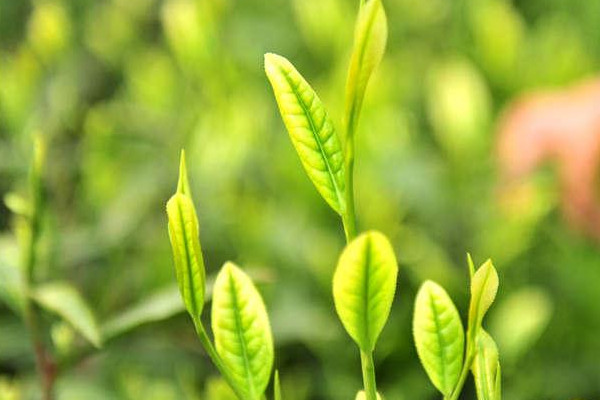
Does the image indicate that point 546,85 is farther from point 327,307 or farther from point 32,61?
point 32,61

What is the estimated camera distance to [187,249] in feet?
1.49

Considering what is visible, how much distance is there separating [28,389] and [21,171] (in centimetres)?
20

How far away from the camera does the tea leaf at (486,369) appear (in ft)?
1.51

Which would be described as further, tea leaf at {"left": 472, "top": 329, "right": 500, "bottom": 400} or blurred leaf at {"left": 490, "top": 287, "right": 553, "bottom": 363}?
blurred leaf at {"left": 490, "top": 287, "right": 553, "bottom": 363}

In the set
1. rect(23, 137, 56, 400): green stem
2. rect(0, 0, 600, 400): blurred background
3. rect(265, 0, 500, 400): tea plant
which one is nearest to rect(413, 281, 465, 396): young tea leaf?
rect(265, 0, 500, 400): tea plant

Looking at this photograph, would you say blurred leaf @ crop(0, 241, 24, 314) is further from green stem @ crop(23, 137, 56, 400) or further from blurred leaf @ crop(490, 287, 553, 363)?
blurred leaf @ crop(490, 287, 553, 363)

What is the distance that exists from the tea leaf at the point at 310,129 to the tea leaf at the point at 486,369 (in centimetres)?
8

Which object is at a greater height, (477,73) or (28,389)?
(477,73)

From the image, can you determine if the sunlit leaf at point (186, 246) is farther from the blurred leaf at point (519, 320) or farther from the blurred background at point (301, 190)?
the blurred leaf at point (519, 320)

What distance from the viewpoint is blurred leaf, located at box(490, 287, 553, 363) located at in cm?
95

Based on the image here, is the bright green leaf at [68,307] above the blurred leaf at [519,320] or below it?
above

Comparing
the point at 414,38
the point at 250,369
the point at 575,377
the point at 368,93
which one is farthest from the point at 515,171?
the point at 250,369

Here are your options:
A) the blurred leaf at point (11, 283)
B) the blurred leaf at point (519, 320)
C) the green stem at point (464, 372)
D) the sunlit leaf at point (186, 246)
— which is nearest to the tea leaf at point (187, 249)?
the sunlit leaf at point (186, 246)

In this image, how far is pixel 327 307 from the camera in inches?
44.7
